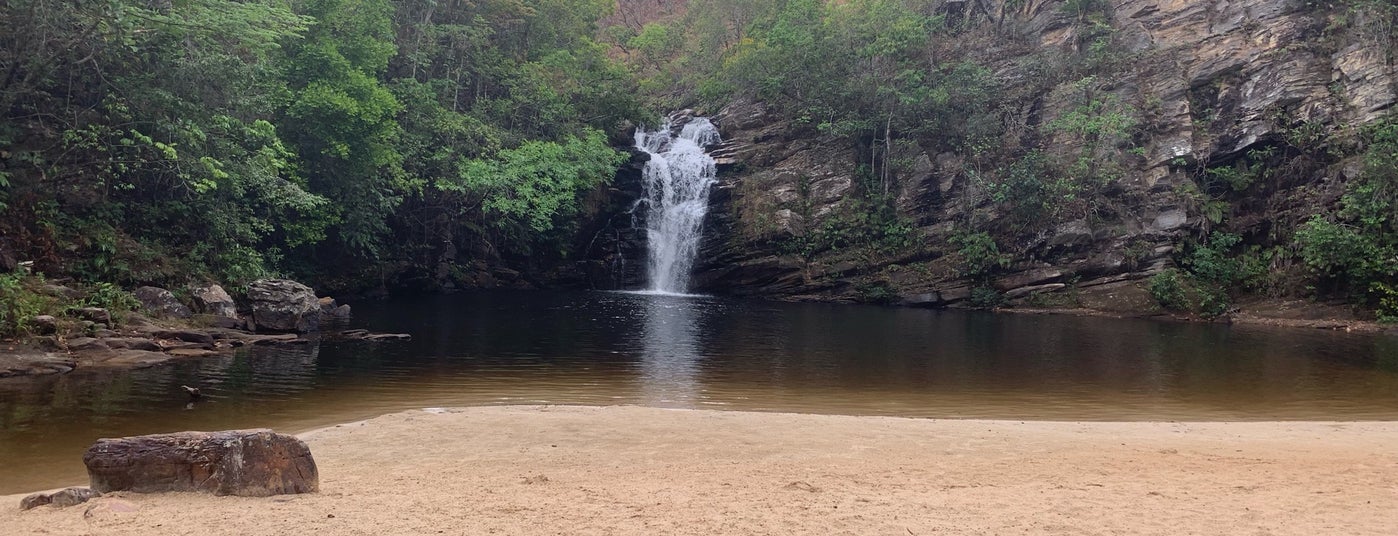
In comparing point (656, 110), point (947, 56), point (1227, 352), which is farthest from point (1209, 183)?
point (656, 110)

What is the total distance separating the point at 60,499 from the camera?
5.05 meters

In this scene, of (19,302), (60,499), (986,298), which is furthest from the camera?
(986,298)

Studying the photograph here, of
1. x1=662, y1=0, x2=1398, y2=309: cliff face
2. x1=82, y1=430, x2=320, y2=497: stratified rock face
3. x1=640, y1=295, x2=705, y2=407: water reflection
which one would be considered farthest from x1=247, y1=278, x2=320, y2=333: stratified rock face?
x1=662, y1=0, x2=1398, y2=309: cliff face

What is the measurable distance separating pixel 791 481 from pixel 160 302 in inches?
634

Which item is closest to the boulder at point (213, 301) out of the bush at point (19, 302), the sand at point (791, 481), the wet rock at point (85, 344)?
the bush at point (19, 302)

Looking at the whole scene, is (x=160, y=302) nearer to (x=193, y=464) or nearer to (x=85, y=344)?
(x=85, y=344)

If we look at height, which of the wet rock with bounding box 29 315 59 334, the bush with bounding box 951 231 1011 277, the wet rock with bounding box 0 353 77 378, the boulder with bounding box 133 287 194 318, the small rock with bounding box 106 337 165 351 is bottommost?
the wet rock with bounding box 0 353 77 378

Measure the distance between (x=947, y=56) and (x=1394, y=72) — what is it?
1776 centimetres

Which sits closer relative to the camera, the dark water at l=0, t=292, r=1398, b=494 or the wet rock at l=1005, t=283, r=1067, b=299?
the dark water at l=0, t=292, r=1398, b=494

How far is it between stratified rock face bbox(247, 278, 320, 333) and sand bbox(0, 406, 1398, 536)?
11216 mm

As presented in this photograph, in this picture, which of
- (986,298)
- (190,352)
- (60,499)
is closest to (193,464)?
(60,499)

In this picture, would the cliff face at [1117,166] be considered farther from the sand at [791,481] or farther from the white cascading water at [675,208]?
the sand at [791,481]

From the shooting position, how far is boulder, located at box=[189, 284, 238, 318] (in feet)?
58.2

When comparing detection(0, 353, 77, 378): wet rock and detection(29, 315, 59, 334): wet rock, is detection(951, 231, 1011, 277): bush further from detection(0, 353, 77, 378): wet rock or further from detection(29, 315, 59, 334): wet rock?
detection(29, 315, 59, 334): wet rock
